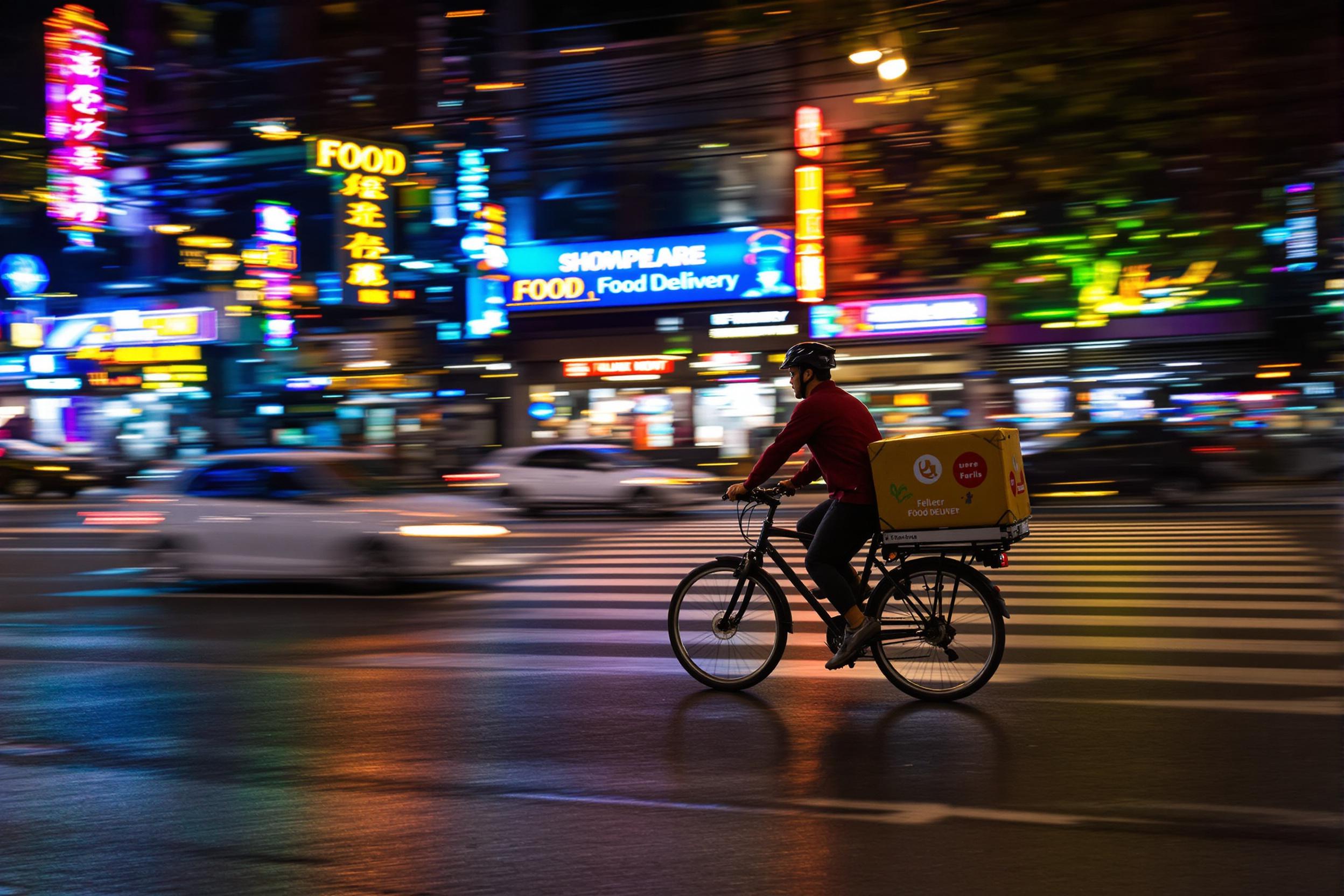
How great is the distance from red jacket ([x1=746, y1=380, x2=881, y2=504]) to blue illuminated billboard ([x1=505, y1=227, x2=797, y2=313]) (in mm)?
26493

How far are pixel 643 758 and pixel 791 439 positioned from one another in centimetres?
199

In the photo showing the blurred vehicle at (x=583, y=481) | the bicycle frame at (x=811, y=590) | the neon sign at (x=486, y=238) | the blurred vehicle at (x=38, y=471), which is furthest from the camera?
the neon sign at (x=486, y=238)

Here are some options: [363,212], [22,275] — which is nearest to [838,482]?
[363,212]

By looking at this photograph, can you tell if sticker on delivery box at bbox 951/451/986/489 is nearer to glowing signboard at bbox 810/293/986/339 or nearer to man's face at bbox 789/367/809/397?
man's face at bbox 789/367/809/397

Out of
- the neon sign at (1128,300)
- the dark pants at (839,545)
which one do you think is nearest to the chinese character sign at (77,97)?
the neon sign at (1128,300)

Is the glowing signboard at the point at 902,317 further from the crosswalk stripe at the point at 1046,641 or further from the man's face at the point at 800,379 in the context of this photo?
the man's face at the point at 800,379

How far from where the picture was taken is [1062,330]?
30703 mm

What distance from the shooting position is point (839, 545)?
6.86 m

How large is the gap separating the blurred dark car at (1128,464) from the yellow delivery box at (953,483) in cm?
1626

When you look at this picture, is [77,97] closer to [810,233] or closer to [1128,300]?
[810,233]

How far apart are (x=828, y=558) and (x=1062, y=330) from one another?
1010 inches

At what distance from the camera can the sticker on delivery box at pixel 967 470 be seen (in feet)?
21.8

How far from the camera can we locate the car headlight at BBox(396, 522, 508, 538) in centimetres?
1214

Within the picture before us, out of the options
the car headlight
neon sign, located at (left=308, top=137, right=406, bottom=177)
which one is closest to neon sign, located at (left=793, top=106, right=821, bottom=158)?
neon sign, located at (left=308, top=137, right=406, bottom=177)
